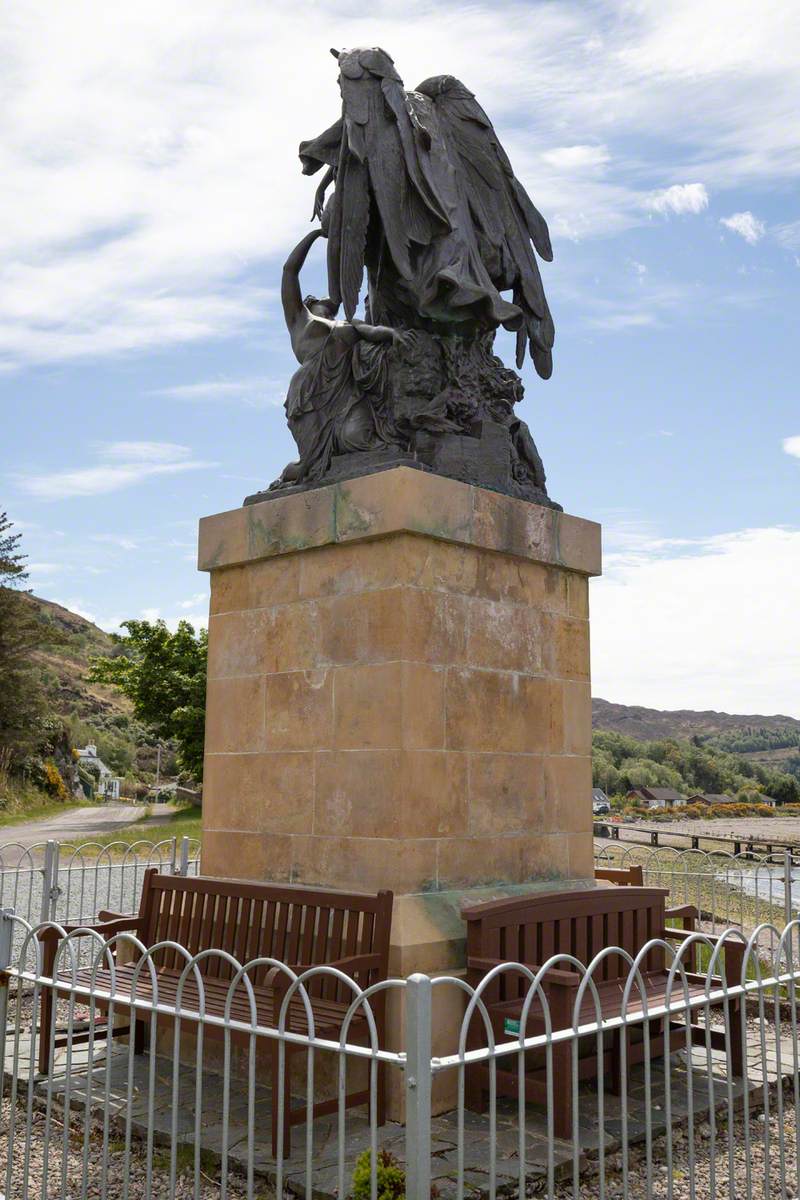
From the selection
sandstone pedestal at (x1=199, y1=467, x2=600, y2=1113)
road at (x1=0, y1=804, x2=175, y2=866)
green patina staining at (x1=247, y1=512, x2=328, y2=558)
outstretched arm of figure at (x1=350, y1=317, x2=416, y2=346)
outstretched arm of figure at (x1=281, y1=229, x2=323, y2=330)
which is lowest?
road at (x1=0, y1=804, x2=175, y2=866)

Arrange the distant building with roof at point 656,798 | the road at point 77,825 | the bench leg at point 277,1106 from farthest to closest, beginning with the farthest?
the distant building with roof at point 656,798 → the road at point 77,825 → the bench leg at point 277,1106

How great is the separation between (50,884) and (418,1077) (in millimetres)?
5734

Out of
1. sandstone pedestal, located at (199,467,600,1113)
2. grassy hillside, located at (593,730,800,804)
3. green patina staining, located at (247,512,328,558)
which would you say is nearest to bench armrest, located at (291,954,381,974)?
sandstone pedestal, located at (199,467,600,1113)

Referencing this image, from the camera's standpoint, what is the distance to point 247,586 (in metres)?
6.35

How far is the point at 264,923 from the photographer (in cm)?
559

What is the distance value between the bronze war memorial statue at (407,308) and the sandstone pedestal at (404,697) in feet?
1.29

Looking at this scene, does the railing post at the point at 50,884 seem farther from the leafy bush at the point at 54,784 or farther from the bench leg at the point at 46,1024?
the leafy bush at the point at 54,784

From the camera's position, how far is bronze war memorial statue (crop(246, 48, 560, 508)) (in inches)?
241

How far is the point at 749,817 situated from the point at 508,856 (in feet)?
223

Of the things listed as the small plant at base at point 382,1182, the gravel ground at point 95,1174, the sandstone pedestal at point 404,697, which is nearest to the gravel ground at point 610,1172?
the gravel ground at point 95,1174

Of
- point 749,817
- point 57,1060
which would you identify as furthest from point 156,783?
point 57,1060

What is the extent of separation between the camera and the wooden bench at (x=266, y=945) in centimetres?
473

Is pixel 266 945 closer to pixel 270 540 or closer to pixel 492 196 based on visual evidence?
pixel 270 540

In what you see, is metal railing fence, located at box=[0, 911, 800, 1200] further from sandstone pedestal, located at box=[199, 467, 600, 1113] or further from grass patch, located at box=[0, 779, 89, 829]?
grass patch, located at box=[0, 779, 89, 829]
